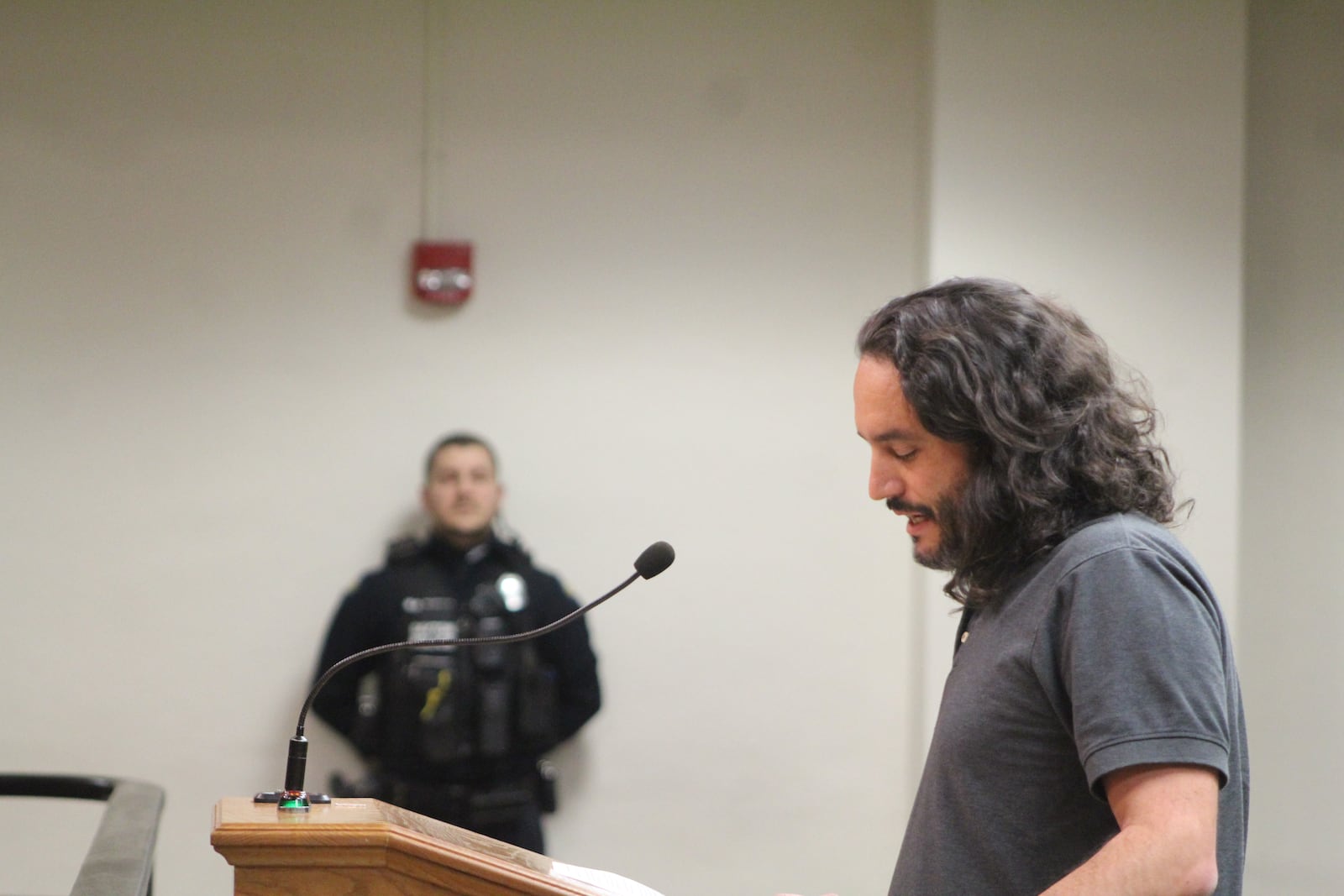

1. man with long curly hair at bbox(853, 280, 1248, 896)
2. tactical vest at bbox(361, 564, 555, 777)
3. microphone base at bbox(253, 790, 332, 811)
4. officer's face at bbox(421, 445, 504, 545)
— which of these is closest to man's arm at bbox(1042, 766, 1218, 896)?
man with long curly hair at bbox(853, 280, 1248, 896)

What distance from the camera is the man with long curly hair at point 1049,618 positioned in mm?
1129

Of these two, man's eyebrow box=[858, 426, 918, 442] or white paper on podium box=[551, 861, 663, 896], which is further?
man's eyebrow box=[858, 426, 918, 442]

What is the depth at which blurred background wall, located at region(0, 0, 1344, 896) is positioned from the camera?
3598 mm

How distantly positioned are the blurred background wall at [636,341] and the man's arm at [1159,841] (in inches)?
98.5

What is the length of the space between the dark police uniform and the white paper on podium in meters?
2.24

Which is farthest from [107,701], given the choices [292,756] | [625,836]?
[292,756]

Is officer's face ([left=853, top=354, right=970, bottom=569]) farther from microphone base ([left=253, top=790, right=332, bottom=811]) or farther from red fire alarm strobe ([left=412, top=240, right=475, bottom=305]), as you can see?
red fire alarm strobe ([left=412, top=240, right=475, bottom=305])

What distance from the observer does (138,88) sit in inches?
143

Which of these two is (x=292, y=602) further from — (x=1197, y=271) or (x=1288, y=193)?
(x=1288, y=193)

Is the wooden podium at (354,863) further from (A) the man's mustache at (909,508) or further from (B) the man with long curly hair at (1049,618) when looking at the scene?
(A) the man's mustache at (909,508)

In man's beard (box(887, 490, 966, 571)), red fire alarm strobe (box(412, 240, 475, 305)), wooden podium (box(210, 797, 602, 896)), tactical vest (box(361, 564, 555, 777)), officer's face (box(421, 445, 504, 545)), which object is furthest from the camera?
red fire alarm strobe (box(412, 240, 475, 305))

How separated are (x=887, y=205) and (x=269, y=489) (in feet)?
6.60

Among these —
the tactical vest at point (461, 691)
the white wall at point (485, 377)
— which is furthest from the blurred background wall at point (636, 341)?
the tactical vest at point (461, 691)

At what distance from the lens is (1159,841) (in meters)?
1.10
